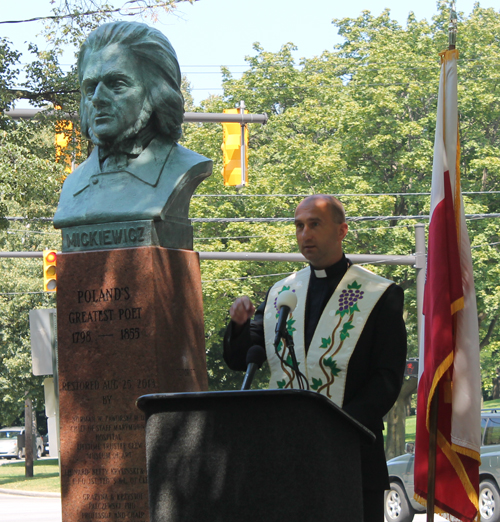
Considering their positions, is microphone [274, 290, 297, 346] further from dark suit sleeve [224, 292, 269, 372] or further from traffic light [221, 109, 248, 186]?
traffic light [221, 109, 248, 186]

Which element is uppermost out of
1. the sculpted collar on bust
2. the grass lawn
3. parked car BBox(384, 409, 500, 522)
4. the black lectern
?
the sculpted collar on bust

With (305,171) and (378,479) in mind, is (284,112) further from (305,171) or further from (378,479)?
(378,479)

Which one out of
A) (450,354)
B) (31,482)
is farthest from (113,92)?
(31,482)

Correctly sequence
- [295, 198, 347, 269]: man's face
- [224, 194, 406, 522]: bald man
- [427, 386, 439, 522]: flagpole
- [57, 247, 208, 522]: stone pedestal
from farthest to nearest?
[57, 247, 208, 522]: stone pedestal
[427, 386, 439, 522]: flagpole
[295, 198, 347, 269]: man's face
[224, 194, 406, 522]: bald man

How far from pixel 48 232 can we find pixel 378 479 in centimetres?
3185

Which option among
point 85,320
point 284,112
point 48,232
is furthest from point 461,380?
point 48,232

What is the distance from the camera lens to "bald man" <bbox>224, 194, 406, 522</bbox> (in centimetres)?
337

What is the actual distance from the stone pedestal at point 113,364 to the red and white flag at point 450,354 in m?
1.66

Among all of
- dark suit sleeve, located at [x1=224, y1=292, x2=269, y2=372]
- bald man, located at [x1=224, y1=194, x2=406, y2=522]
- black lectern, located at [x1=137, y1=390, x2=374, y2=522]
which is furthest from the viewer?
dark suit sleeve, located at [x1=224, y1=292, x2=269, y2=372]

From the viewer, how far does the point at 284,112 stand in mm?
29953

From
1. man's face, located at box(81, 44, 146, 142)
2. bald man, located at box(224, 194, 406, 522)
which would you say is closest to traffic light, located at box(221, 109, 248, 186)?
man's face, located at box(81, 44, 146, 142)

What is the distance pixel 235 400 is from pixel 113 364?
10.3 feet

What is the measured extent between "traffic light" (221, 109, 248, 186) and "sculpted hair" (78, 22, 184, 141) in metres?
7.05

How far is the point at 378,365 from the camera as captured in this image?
3516 mm
